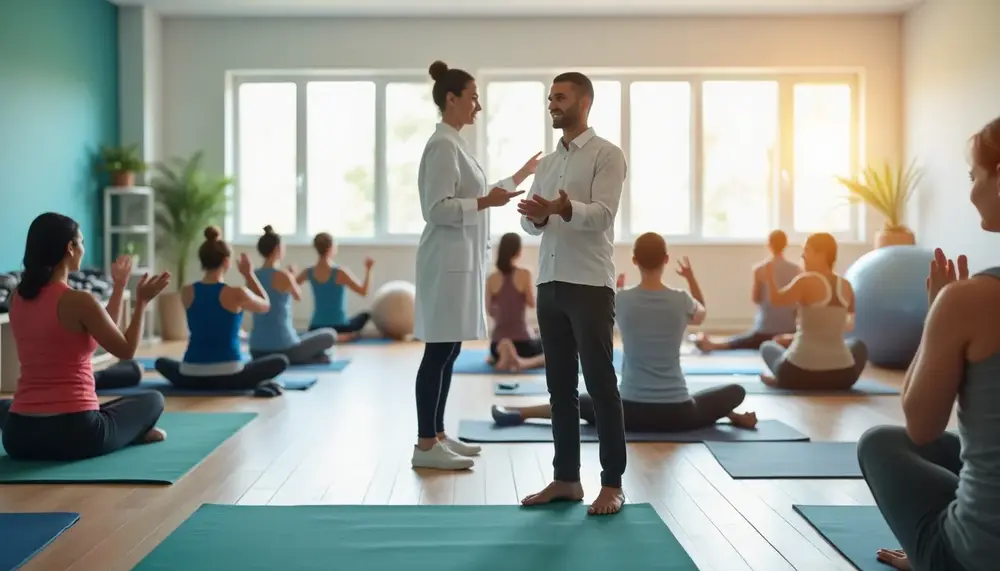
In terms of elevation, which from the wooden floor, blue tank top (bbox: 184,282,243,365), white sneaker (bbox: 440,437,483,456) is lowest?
the wooden floor

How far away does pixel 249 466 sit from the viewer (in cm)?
340

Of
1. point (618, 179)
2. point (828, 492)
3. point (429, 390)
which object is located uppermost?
point (618, 179)

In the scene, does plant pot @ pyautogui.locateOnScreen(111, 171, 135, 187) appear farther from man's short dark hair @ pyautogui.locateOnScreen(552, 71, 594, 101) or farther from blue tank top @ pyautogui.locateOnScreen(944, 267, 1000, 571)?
blue tank top @ pyautogui.locateOnScreen(944, 267, 1000, 571)

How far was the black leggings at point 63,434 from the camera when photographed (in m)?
3.35

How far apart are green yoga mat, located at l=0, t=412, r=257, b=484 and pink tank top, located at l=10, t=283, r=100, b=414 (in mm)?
194

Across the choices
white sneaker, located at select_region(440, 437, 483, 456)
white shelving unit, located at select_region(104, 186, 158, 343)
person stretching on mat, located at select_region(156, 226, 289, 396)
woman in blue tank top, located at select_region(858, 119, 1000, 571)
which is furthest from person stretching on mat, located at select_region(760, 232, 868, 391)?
white shelving unit, located at select_region(104, 186, 158, 343)

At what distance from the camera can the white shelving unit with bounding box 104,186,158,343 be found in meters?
7.64

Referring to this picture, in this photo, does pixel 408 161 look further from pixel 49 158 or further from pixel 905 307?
pixel 905 307

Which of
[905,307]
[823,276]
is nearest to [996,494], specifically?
[823,276]

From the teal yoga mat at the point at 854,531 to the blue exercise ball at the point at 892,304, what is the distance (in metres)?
3.31

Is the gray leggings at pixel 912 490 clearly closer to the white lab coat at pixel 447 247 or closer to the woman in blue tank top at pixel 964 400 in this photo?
the woman in blue tank top at pixel 964 400

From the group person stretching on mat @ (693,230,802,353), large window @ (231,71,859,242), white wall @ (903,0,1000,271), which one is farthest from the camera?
large window @ (231,71,859,242)

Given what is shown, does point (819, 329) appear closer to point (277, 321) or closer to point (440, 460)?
point (440, 460)

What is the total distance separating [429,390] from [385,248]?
526 centimetres
